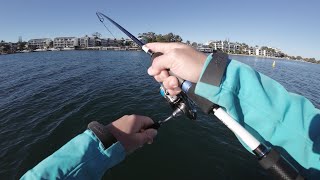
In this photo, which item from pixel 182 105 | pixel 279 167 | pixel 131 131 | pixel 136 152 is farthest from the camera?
pixel 136 152

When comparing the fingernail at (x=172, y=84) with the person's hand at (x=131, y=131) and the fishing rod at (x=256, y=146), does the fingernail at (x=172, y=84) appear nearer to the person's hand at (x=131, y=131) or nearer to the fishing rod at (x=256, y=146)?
the fishing rod at (x=256, y=146)

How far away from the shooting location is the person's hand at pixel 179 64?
2027 millimetres

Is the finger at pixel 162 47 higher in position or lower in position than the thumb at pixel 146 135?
higher

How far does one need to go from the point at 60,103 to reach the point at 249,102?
17541mm

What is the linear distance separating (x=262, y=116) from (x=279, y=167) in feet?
1.25

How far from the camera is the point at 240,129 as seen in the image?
164 centimetres

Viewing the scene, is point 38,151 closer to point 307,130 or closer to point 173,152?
point 173,152

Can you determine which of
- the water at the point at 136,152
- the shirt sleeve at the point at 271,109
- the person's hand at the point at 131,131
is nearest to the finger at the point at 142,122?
the person's hand at the point at 131,131

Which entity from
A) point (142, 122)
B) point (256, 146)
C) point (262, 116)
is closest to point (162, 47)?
point (142, 122)

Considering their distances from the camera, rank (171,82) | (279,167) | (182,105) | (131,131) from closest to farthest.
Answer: (279,167), (131,131), (171,82), (182,105)

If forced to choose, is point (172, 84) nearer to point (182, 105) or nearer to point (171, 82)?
point (171, 82)

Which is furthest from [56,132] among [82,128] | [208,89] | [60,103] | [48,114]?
[208,89]

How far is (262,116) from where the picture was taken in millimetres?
1612

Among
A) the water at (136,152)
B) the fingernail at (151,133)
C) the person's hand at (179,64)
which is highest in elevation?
the person's hand at (179,64)
